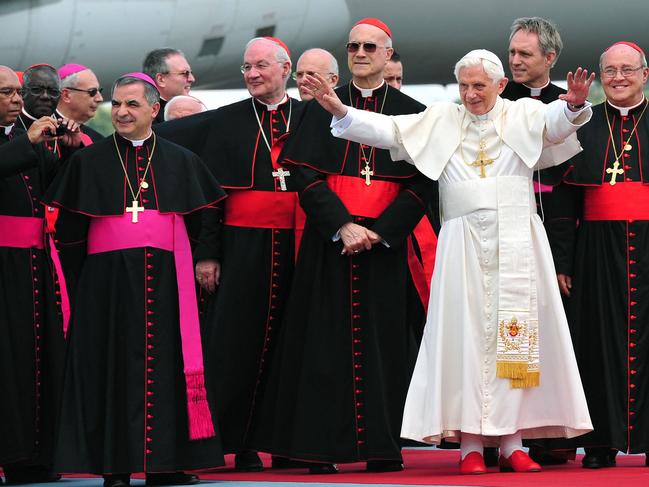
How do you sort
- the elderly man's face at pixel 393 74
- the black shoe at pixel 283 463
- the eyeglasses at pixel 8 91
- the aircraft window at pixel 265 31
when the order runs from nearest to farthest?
the eyeglasses at pixel 8 91, the black shoe at pixel 283 463, the elderly man's face at pixel 393 74, the aircraft window at pixel 265 31

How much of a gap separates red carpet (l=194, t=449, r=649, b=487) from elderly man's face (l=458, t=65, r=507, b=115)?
1566mm

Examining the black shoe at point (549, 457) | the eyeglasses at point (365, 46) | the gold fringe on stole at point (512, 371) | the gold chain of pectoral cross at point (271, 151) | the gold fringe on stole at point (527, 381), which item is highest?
the eyeglasses at point (365, 46)

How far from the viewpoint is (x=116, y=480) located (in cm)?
679

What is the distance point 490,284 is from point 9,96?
7.36 feet

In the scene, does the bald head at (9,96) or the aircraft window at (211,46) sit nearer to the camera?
the bald head at (9,96)

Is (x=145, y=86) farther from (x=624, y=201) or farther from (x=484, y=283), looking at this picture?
(x=624, y=201)

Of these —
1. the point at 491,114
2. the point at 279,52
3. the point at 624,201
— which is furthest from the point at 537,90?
the point at 279,52

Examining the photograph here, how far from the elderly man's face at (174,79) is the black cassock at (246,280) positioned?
1713mm

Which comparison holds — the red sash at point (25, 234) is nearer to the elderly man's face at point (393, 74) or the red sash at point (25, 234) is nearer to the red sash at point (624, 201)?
the red sash at point (624, 201)

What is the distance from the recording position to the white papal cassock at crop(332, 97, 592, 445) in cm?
698

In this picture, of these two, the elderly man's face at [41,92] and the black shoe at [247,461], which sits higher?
the elderly man's face at [41,92]

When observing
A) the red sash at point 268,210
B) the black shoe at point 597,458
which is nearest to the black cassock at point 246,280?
the red sash at point 268,210

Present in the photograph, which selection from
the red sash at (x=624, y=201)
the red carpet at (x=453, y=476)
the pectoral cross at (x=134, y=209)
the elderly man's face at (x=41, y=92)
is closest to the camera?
the red carpet at (x=453, y=476)

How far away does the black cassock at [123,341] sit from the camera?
681 cm
